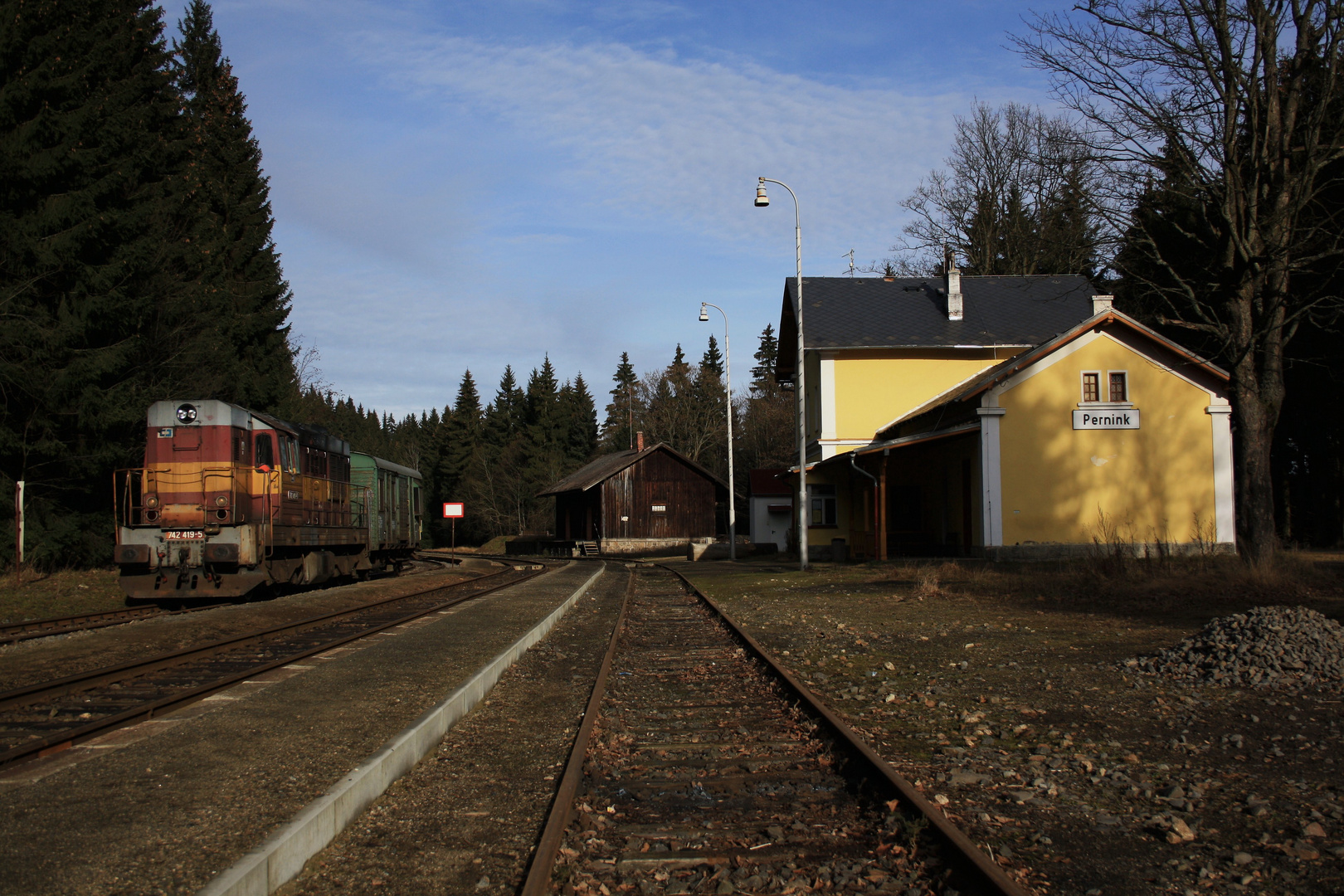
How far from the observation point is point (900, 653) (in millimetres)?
10453

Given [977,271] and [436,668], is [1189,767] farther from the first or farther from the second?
[977,271]

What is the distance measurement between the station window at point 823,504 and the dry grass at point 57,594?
24.1 m

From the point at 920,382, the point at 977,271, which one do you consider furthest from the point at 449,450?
the point at 920,382

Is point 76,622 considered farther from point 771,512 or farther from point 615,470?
point 615,470

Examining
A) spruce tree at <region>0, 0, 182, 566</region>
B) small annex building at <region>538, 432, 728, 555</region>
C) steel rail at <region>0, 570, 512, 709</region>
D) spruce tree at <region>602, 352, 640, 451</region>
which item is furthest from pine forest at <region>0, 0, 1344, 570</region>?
spruce tree at <region>602, 352, 640, 451</region>

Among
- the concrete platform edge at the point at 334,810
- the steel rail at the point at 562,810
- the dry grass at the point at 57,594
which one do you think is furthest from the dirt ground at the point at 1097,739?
the dry grass at the point at 57,594

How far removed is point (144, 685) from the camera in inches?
346

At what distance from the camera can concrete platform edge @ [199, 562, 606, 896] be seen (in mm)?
3684

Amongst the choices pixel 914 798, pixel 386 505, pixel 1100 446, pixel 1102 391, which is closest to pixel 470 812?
pixel 914 798

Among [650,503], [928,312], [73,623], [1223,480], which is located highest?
[928,312]

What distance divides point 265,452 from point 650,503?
111 ft

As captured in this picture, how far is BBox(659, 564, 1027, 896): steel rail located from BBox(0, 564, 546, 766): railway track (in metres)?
5.23

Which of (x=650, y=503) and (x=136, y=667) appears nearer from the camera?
(x=136, y=667)

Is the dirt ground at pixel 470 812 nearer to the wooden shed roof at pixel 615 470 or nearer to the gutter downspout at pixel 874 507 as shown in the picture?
the gutter downspout at pixel 874 507
